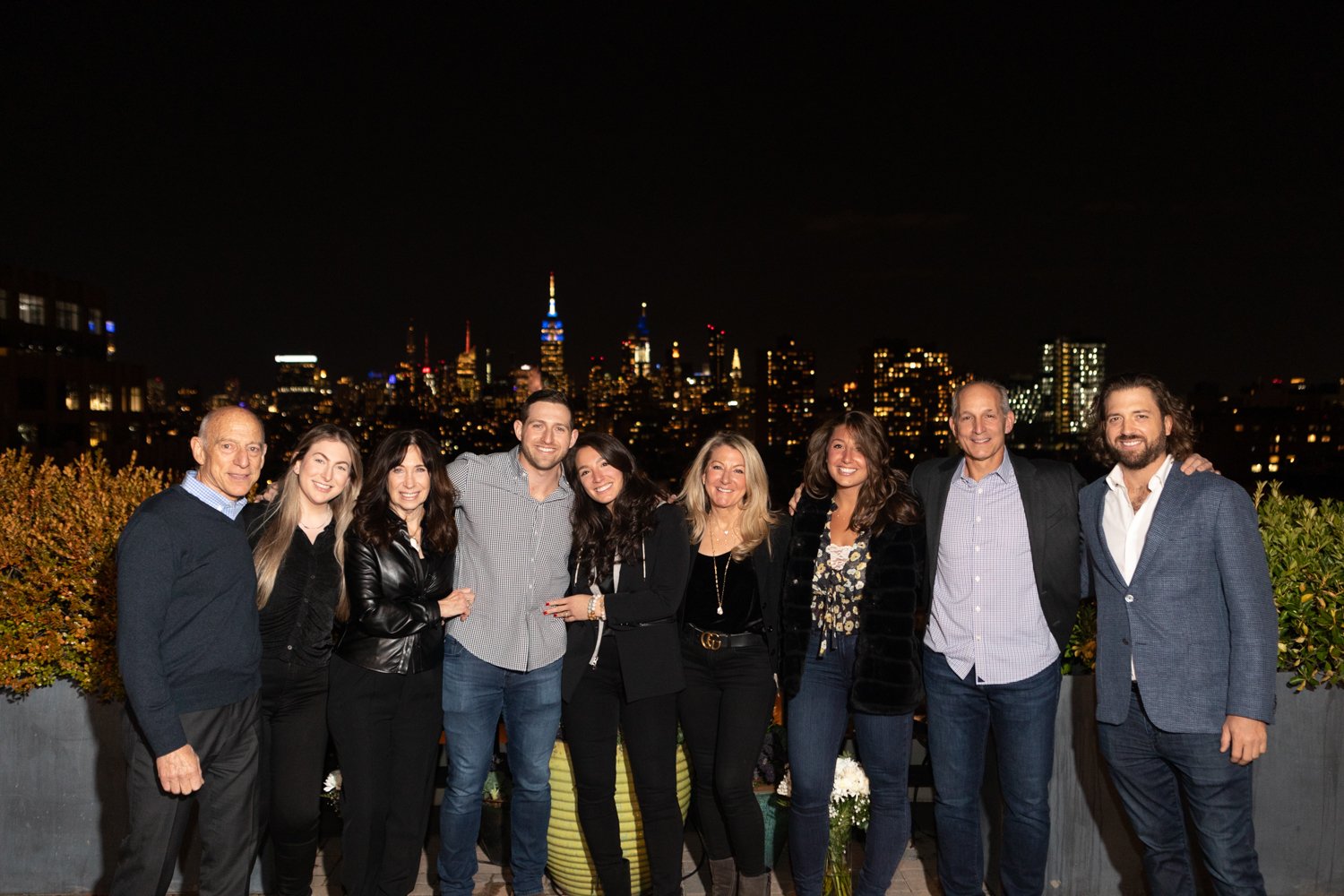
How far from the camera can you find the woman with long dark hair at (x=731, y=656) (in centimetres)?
396

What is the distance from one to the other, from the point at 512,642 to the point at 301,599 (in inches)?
35.4

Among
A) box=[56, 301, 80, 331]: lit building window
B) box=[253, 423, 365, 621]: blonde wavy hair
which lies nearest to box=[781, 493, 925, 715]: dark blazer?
box=[253, 423, 365, 621]: blonde wavy hair

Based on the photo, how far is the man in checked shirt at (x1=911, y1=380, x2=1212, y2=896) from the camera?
3832mm

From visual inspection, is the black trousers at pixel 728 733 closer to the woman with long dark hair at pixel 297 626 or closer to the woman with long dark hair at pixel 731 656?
the woman with long dark hair at pixel 731 656

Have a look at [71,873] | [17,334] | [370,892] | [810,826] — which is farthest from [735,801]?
[17,334]

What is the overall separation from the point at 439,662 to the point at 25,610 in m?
1.95

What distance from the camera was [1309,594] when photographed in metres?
4.10

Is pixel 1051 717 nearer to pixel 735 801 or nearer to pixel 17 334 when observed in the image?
pixel 735 801

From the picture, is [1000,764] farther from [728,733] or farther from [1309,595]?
[1309,595]

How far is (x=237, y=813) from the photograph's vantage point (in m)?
3.54

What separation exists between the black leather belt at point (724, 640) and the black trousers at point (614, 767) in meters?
0.27

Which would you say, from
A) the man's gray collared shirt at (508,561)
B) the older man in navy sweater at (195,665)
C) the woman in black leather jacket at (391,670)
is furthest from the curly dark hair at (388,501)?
the older man in navy sweater at (195,665)

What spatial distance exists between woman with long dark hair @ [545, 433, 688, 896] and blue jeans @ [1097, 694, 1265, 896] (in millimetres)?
1837

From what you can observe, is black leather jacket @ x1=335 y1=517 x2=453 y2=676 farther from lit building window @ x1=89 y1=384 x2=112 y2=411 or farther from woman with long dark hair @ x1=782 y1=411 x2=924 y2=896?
lit building window @ x1=89 y1=384 x2=112 y2=411
